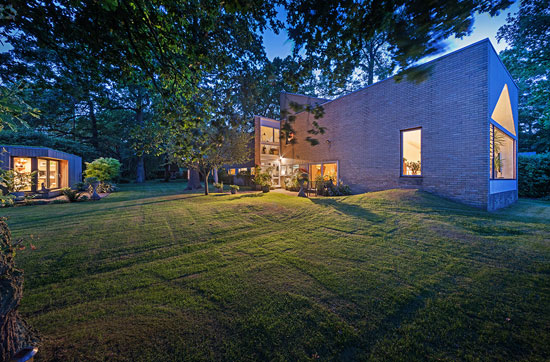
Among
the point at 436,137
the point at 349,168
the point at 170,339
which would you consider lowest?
the point at 170,339

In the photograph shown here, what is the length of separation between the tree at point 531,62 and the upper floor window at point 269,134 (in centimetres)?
1414

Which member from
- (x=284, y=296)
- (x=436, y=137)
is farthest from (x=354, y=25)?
(x=436, y=137)

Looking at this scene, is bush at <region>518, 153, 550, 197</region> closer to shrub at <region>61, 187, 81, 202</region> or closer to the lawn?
the lawn

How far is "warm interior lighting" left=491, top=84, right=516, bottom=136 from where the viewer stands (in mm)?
7959

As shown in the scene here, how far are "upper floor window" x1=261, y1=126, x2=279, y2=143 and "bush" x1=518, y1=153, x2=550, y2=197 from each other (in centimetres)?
1619

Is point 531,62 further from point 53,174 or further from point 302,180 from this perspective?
point 53,174

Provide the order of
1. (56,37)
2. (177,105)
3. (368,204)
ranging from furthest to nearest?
(368,204)
(177,105)
(56,37)

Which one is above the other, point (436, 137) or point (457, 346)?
point (436, 137)

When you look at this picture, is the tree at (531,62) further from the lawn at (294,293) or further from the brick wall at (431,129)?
the lawn at (294,293)

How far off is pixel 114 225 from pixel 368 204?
28.4 feet

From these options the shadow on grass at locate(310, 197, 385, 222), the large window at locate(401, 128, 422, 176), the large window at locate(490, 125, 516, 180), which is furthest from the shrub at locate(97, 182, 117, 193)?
the large window at locate(490, 125, 516, 180)

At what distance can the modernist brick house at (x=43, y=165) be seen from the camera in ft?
36.7

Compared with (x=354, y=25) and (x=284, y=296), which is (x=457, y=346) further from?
(x=354, y=25)

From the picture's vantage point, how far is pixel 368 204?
25.5 ft
